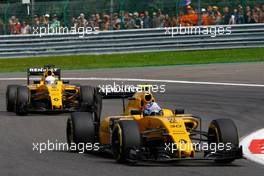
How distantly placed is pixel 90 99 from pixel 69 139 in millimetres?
5331

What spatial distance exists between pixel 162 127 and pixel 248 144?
2.32 meters

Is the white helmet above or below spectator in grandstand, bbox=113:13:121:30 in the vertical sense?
below

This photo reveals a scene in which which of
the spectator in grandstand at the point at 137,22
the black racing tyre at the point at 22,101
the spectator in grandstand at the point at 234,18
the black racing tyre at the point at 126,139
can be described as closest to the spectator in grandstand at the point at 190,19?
the spectator in grandstand at the point at 234,18

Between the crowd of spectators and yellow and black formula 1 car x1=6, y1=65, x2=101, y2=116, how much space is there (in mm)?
15519

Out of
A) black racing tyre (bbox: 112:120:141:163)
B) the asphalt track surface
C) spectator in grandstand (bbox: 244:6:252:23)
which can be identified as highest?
spectator in grandstand (bbox: 244:6:252:23)

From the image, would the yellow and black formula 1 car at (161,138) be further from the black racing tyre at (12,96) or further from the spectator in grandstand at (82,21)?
the spectator in grandstand at (82,21)

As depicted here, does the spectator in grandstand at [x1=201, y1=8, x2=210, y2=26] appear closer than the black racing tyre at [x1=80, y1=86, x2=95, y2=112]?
No

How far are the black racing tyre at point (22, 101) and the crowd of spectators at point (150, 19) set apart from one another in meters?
16.1

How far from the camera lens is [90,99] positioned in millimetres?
18750

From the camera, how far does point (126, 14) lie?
35.7 m

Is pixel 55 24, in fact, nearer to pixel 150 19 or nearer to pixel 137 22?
pixel 137 22

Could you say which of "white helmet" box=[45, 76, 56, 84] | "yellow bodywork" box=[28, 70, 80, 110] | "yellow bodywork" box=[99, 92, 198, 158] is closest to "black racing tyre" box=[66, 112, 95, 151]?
"yellow bodywork" box=[99, 92, 198, 158]

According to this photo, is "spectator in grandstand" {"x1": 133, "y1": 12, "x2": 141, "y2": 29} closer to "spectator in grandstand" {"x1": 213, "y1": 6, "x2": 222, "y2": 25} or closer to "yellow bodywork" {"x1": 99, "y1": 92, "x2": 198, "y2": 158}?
"spectator in grandstand" {"x1": 213, "y1": 6, "x2": 222, "y2": 25}

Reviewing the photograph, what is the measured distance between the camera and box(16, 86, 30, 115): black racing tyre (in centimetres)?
1847
